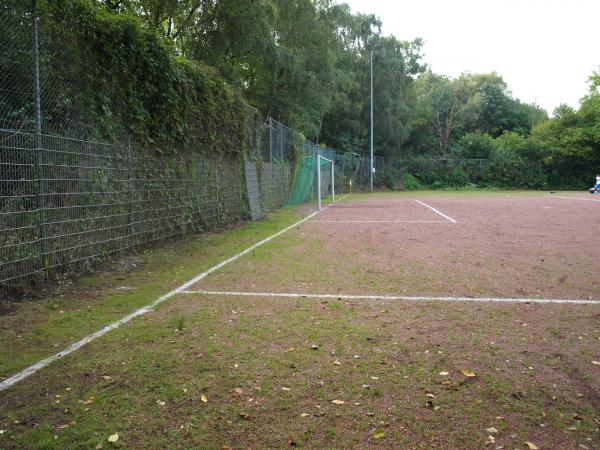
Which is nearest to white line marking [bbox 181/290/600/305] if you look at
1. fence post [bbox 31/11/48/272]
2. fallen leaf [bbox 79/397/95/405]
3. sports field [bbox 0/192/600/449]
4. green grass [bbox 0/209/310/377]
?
sports field [bbox 0/192/600/449]

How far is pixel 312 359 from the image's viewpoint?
153 inches

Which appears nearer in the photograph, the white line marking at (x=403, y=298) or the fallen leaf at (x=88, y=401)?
the fallen leaf at (x=88, y=401)

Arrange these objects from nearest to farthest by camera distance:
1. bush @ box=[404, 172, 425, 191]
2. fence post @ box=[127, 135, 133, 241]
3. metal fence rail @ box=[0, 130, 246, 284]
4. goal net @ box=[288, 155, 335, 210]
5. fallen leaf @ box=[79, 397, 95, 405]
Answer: fallen leaf @ box=[79, 397, 95, 405]
metal fence rail @ box=[0, 130, 246, 284]
fence post @ box=[127, 135, 133, 241]
goal net @ box=[288, 155, 335, 210]
bush @ box=[404, 172, 425, 191]

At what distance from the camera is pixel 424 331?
458cm

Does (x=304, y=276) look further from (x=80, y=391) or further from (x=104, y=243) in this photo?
(x=80, y=391)

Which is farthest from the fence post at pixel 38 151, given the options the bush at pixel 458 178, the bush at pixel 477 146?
the bush at pixel 477 146

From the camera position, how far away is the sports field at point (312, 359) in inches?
113

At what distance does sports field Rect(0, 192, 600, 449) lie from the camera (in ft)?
9.38

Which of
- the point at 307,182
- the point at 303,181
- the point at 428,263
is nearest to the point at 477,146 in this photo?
the point at 307,182

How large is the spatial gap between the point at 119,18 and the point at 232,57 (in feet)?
48.6

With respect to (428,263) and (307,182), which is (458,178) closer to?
(307,182)

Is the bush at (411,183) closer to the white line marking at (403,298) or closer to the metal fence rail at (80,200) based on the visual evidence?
the metal fence rail at (80,200)

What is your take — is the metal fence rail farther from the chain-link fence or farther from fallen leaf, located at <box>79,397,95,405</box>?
fallen leaf, located at <box>79,397,95,405</box>

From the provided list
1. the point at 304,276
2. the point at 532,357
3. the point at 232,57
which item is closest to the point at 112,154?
the point at 304,276
